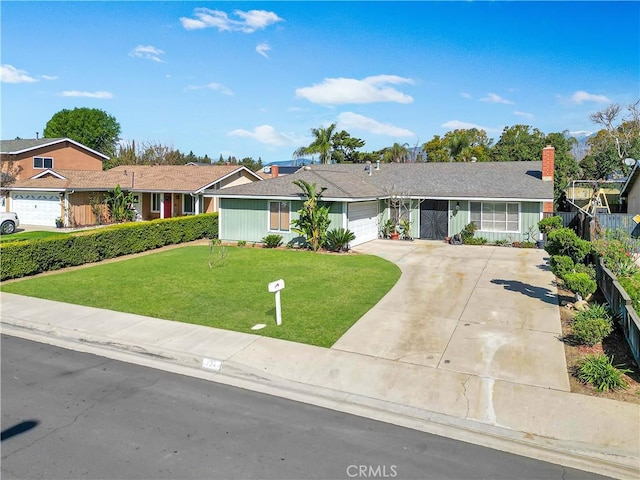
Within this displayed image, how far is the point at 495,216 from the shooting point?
23547 millimetres

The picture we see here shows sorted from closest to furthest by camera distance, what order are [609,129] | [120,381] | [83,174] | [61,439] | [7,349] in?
[61,439] → [120,381] → [7,349] → [83,174] → [609,129]

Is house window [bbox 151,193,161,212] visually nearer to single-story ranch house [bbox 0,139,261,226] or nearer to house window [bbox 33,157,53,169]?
single-story ranch house [bbox 0,139,261,226]

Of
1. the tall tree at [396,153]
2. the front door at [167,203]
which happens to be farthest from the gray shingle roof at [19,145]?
the tall tree at [396,153]

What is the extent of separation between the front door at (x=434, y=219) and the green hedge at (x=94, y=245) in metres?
11.8

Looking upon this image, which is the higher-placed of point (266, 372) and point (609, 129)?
point (609, 129)

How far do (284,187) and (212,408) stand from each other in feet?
58.9

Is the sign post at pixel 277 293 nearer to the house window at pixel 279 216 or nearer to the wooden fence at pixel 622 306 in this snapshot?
the wooden fence at pixel 622 306

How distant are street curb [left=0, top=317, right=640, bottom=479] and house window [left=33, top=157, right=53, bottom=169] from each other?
34.9 metres

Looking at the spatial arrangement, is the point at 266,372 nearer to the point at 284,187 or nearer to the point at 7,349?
the point at 7,349

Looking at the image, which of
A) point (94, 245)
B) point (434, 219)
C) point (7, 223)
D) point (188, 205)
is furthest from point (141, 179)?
point (434, 219)

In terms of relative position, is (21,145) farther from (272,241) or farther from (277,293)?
(277,293)

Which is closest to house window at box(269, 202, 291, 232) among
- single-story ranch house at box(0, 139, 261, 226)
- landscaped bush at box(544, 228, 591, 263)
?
single-story ranch house at box(0, 139, 261, 226)

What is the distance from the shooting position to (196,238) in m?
25.1

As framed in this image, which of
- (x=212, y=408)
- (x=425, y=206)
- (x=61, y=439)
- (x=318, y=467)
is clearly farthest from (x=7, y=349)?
(x=425, y=206)
